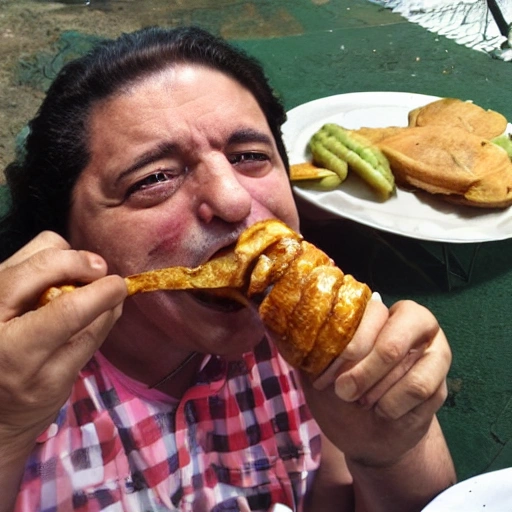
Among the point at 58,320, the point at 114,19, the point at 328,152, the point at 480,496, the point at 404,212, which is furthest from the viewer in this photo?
the point at 114,19

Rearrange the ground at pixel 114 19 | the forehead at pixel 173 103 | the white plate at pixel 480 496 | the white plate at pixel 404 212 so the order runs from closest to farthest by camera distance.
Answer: the white plate at pixel 480 496 → the forehead at pixel 173 103 → the white plate at pixel 404 212 → the ground at pixel 114 19

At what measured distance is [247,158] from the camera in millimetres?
1163

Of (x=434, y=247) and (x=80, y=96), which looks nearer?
(x=80, y=96)

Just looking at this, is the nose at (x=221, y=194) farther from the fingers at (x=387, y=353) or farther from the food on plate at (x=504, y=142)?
the food on plate at (x=504, y=142)

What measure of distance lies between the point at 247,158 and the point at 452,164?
1210 millimetres

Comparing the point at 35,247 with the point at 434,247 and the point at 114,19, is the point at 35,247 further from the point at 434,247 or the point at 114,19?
the point at 114,19

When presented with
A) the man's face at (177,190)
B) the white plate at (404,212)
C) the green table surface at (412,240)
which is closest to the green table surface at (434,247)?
the green table surface at (412,240)

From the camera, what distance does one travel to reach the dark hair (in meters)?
1.19

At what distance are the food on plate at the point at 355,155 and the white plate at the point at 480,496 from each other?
1228mm

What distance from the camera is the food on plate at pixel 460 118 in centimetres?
236

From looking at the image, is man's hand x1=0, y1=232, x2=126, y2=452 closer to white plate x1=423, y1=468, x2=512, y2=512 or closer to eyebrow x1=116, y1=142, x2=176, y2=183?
eyebrow x1=116, y1=142, x2=176, y2=183

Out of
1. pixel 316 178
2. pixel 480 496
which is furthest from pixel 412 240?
pixel 480 496

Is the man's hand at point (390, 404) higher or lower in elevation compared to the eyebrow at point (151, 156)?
lower

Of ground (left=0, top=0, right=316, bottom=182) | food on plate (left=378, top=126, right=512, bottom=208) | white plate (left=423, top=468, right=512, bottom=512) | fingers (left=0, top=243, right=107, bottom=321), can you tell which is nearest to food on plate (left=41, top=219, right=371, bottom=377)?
fingers (left=0, top=243, right=107, bottom=321)
